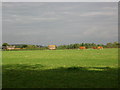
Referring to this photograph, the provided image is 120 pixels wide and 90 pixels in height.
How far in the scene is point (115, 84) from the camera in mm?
9203

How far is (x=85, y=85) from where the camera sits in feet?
29.2

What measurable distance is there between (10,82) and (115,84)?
15.2ft

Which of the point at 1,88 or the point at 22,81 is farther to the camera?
the point at 22,81

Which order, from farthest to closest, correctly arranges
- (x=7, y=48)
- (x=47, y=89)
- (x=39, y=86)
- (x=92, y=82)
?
(x=7, y=48) < (x=92, y=82) < (x=39, y=86) < (x=47, y=89)

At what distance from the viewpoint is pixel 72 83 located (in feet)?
30.6

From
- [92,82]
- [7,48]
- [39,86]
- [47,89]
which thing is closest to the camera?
[47,89]

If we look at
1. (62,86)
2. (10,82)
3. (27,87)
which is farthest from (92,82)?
(10,82)

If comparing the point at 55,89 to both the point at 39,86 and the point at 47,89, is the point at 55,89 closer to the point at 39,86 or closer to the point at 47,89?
the point at 47,89

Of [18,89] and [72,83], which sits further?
[72,83]

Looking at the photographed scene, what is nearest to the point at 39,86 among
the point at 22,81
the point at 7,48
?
the point at 22,81

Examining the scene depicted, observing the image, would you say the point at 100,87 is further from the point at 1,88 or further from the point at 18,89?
the point at 1,88

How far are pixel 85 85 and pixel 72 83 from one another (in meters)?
0.66

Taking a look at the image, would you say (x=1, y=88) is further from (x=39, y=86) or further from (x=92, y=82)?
(x=92, y=82)

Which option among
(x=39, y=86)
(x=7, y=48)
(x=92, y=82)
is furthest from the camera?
(x=7, y=48)
